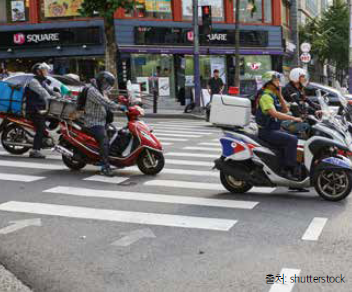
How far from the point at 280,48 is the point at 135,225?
1272 inches

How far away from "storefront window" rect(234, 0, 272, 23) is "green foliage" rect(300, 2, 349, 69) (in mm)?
10191

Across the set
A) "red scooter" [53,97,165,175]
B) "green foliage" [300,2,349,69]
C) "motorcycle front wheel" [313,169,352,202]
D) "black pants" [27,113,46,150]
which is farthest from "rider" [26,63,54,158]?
"green foliage" [300,2,349,69]

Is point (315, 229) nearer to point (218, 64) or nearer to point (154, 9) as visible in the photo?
point (154, 9)

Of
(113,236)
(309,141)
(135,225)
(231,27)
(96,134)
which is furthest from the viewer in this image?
(231,27)

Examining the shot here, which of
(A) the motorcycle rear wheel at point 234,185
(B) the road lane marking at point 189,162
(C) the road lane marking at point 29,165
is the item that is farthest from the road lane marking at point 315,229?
(C) the road lane marking at point 29,165

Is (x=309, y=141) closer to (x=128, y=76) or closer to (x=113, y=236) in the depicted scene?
(x=113, y=236)

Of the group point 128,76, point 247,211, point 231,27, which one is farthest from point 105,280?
point 231,27

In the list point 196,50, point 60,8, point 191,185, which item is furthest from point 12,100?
point 60,8

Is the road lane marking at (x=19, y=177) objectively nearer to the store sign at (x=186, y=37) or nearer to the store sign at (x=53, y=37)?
the store sign at (x=53, y=37)

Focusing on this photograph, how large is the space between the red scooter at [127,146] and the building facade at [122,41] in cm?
2176

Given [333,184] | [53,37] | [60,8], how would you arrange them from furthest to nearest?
[60,8]
[53,37]
[333,184]

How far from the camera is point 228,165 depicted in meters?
8.19

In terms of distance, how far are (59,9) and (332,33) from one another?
24501mm

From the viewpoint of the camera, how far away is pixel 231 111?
8195 millimetres
